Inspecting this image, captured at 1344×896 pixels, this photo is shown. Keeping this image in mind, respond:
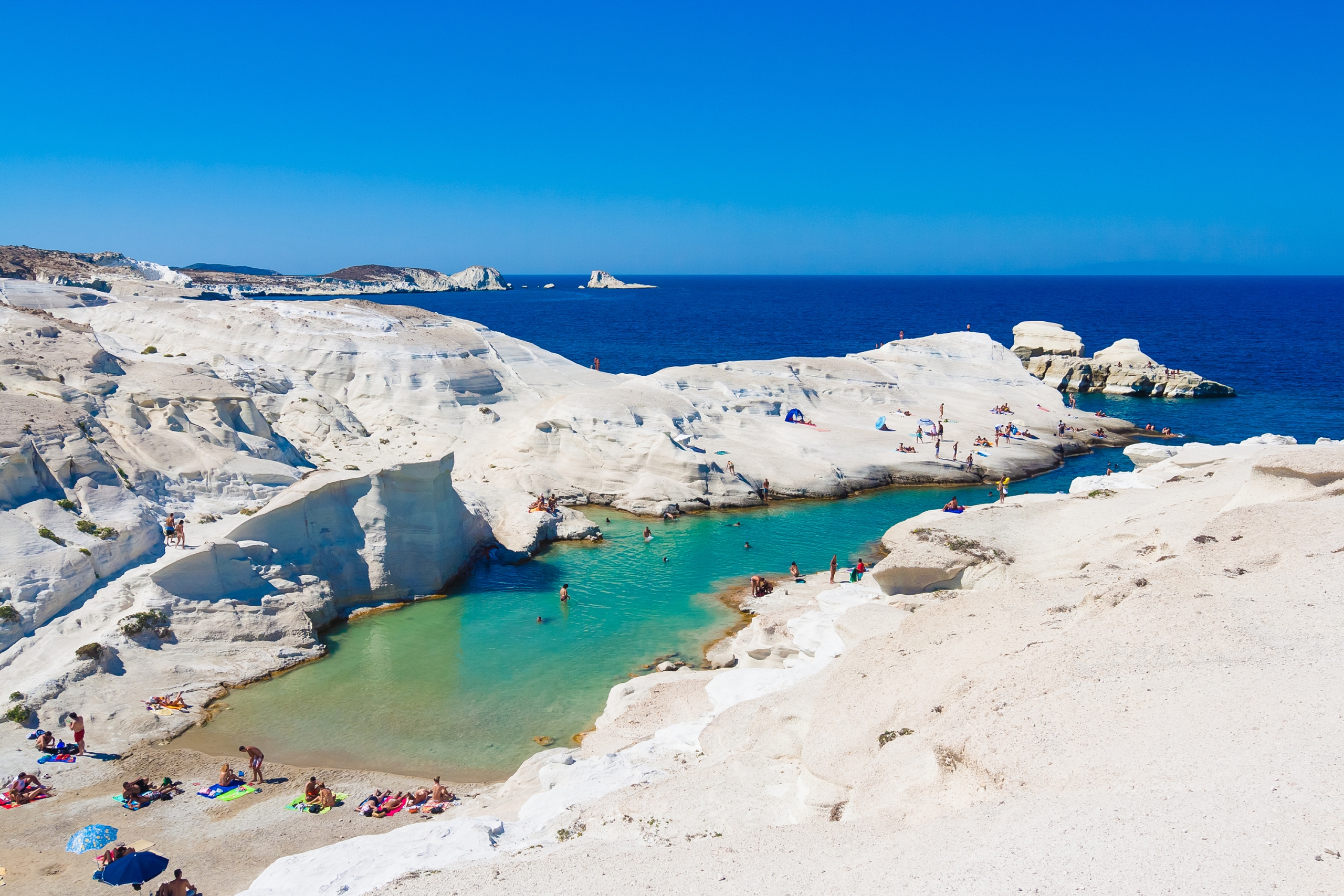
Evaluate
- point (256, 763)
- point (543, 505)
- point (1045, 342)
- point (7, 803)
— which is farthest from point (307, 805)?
point (1045, 342)

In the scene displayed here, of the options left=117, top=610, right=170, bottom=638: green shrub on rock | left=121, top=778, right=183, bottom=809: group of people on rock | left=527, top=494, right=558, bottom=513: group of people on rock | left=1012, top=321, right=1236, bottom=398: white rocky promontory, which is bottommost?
left=121, top=778, right=183, bottom=809: group of people on rock

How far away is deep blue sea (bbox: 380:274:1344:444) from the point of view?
62.9 meters

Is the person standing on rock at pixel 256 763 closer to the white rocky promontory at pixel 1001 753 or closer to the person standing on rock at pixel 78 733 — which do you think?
the person standing on rock at pixel 78 733

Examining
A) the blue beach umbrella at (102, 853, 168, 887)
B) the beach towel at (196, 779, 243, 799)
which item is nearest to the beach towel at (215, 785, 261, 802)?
the beach towel at (196, 779, 243, 799)

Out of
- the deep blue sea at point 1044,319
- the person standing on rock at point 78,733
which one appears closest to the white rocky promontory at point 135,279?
the deep blue sea at point 1044,319

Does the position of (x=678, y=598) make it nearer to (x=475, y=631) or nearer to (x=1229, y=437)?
(x=475, y=631)

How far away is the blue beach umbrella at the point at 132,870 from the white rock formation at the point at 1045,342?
74.7 m

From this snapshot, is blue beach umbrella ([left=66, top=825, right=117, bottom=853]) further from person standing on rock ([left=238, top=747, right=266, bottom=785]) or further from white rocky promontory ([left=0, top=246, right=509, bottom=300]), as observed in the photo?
white rocky promontory ([left=0, top=246, right=509, bottom=300])

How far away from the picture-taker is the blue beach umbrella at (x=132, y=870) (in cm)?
1384

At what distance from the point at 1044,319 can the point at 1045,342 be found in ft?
231

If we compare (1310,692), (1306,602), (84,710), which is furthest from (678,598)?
(1310,692)

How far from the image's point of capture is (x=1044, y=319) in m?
143

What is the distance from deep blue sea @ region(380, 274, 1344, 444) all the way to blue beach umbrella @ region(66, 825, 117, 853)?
5673 cm

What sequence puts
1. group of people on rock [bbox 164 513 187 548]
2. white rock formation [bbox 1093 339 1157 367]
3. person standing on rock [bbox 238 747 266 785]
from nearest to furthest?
person standing on rock [bbox 238 747 266 785] → group of people on rock [bbox 164 513 187 548] → white rock formation [bbox 1093 339 1157 367]
